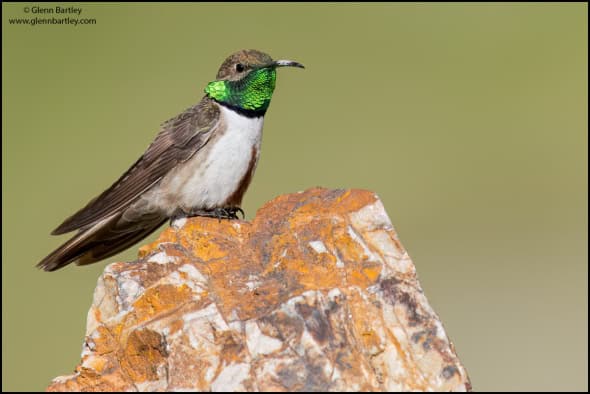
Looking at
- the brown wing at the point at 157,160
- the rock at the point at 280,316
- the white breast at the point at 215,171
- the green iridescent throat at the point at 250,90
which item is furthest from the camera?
the green iridescent throat at the point at 250,90

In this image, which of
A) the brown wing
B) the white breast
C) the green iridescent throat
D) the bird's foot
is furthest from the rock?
the green iridescent throat

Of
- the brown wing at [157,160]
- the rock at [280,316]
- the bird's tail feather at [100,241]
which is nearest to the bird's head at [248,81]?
the brown wing at [157,160]

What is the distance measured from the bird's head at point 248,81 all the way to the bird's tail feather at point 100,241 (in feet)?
4.76

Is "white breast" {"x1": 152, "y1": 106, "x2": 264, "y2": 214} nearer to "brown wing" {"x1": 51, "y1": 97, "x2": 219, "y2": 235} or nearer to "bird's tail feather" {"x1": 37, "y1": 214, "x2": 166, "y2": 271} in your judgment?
"brown wing" {"x1": 51, "y1": 97, "x2": 219, "y2": 235}

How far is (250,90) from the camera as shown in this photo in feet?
28.4

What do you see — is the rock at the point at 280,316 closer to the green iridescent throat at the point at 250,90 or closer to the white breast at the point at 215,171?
the white breast at the point at 215,171

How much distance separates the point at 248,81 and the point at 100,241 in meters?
2.29

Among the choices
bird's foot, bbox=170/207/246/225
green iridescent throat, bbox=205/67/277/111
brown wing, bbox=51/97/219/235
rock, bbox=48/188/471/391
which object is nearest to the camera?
rock, bbox=48/188/471/391

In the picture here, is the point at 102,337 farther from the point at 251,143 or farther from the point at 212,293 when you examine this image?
the point at 251,143

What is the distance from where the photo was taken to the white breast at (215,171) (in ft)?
27.4

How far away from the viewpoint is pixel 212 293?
18.8ft

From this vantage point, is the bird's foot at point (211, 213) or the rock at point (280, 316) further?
the bird's foot at point (211, 213)

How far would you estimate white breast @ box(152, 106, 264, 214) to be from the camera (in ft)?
27.4

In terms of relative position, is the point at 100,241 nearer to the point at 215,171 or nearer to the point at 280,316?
the point at 215,171
